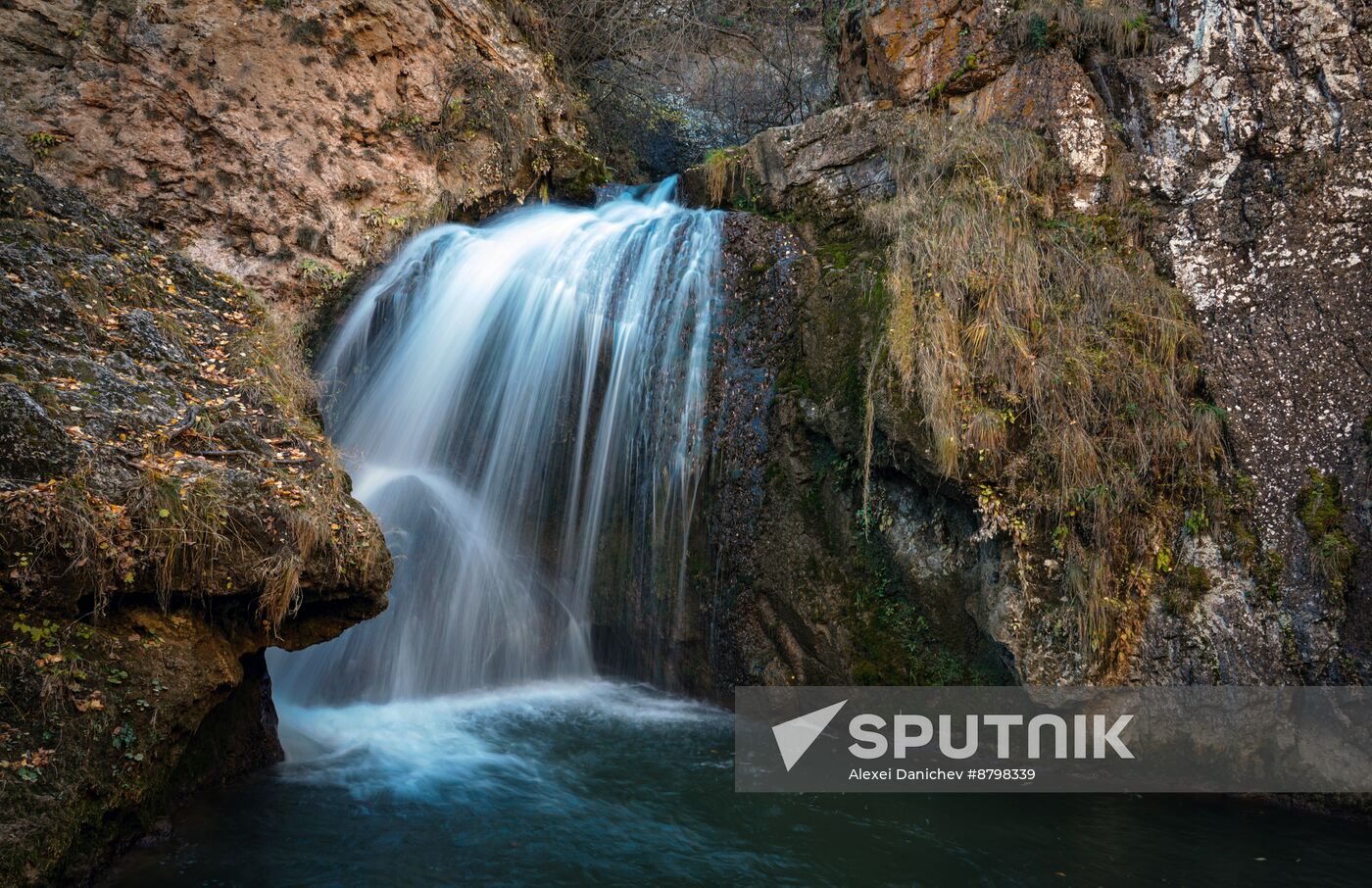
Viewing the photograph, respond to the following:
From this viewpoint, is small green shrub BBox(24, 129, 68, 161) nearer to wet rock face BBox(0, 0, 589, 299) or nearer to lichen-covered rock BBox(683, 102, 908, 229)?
wet rock face BBox(0, 0, 589, 299)

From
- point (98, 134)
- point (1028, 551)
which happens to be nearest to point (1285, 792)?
point (1028, 551)

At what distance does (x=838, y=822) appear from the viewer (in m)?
4.15

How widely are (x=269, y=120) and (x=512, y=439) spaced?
4343mm

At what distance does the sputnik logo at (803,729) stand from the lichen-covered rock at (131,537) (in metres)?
2.74

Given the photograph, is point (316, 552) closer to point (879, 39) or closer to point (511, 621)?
point (511, 621)

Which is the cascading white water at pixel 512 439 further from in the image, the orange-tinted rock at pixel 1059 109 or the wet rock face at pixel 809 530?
the orange-tinted rock at pixel 1059 109

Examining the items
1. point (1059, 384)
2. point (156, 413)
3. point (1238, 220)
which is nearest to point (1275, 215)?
point (1238, 220)

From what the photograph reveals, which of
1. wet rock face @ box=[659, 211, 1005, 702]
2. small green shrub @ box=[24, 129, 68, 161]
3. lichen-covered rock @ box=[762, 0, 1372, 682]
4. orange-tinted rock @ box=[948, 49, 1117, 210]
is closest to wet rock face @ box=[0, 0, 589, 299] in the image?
small green shrub @ box=[24, 129, 68, 161]

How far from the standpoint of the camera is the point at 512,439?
6.57 metres

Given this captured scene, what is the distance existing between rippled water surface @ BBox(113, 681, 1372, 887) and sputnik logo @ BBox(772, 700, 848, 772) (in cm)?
44

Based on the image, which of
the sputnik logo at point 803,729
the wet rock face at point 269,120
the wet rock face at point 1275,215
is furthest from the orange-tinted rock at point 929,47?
the sputnik logo at point 803,729

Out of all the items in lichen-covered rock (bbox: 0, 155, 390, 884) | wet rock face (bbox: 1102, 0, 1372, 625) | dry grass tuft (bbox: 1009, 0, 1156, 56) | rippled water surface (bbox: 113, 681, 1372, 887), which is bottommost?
rippled water surface (bbox: 113, 681, 1372, 887)

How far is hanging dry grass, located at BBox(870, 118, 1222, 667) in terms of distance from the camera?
4.84 meters

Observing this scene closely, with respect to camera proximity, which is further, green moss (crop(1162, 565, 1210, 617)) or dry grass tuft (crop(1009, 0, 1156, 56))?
dry grass tuft (crop(1009, 0, 1156, 56))
